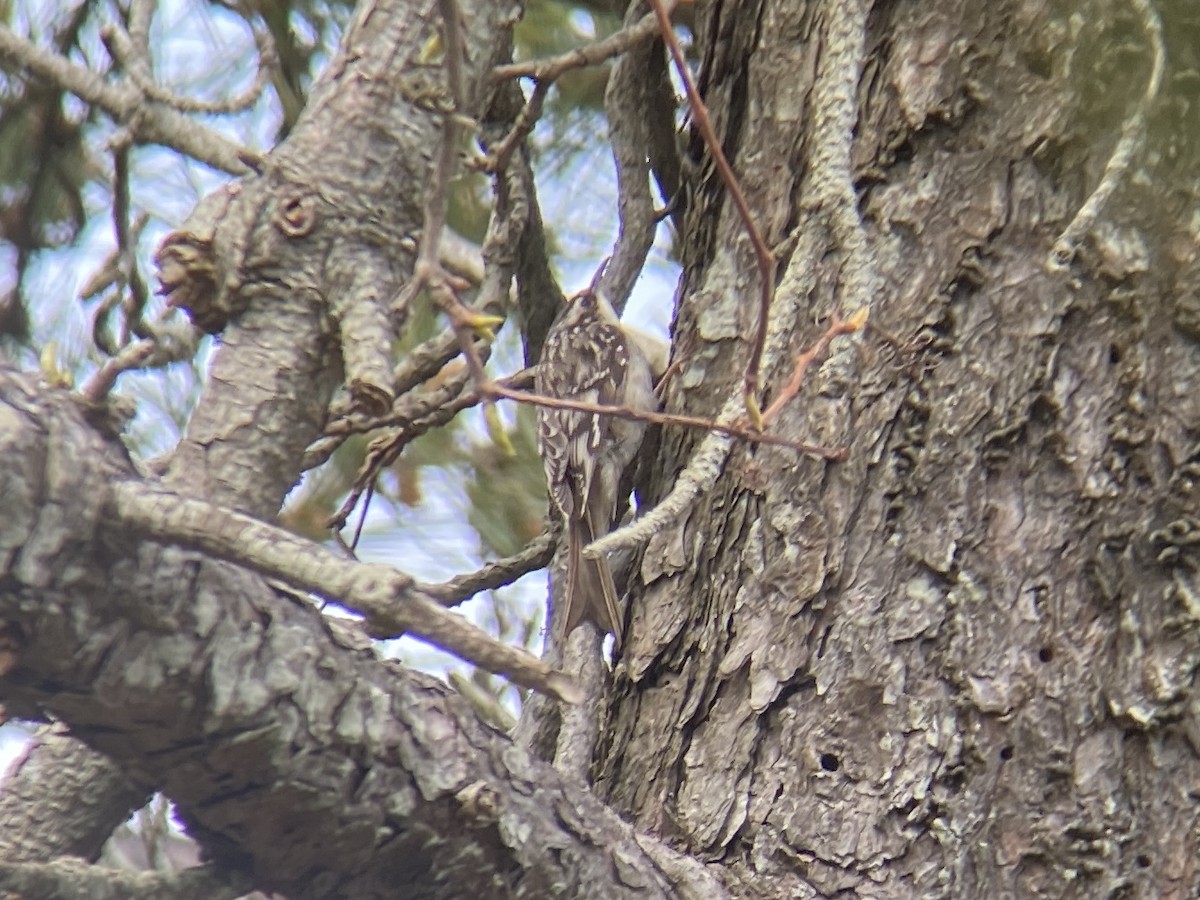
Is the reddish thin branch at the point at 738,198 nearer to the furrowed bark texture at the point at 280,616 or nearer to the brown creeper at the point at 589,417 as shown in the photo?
the furrowed bark texture at the point at 280,616

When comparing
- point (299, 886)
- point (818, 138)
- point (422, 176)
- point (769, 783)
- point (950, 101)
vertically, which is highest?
point (950, 101)

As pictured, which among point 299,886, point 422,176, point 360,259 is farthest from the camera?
Result: point 422,176

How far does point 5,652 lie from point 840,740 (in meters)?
0.92

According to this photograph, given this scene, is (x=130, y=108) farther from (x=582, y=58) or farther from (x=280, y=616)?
(x=280, y=616)

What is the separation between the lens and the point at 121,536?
92 cm

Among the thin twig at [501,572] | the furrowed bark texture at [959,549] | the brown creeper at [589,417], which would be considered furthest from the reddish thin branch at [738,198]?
the brown creeper at [589,417]

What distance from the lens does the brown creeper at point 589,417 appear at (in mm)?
2479

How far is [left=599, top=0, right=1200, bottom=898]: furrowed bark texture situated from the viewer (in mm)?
1452

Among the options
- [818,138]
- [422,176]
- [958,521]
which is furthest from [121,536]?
[958,521]

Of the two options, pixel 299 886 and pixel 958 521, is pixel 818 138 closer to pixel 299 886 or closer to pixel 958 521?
pixel 958 521

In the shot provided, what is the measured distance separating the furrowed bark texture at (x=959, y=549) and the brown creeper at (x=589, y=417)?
0.44 m

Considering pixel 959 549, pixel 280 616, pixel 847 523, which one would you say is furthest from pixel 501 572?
pixel 280 616

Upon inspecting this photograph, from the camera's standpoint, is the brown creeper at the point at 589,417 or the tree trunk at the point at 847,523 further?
the brown creeper at the point at 589,417

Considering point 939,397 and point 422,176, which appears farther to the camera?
point 939,397
